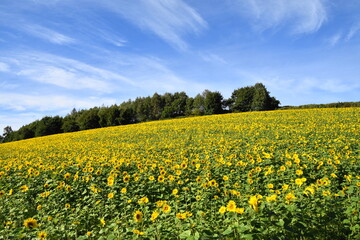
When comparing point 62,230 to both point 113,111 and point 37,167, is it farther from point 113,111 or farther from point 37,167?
point 113,111

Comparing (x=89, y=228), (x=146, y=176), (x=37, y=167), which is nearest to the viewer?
(x=89, y=228)

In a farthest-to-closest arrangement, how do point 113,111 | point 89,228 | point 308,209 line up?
point 113,111 < point 89,228 < point 308,209

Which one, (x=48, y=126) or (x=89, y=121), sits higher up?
(x=89, y=121)

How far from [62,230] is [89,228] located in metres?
1.13

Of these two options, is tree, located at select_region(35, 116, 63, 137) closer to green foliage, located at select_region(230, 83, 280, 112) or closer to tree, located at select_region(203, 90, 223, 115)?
tree, located at select_region(203, 90, 223, 115)

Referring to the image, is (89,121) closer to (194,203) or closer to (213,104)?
(213,104)

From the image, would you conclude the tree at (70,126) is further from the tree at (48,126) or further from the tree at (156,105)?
the tree at (156,105)

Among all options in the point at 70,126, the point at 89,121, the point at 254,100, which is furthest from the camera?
the point at 254,100

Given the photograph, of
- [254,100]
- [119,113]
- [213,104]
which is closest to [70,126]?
[119,113]

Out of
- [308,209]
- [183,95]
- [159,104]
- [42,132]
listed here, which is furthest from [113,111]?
[308,209]

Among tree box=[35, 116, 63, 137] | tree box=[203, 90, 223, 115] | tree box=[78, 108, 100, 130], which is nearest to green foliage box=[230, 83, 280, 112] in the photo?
tree box=[203, 90, 223, 115]

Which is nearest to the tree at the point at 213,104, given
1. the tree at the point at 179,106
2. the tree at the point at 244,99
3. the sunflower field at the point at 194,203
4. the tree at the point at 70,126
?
the tree at the point at 244,99

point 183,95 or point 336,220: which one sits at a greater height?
point 183,95

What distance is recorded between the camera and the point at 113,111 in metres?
53.2
